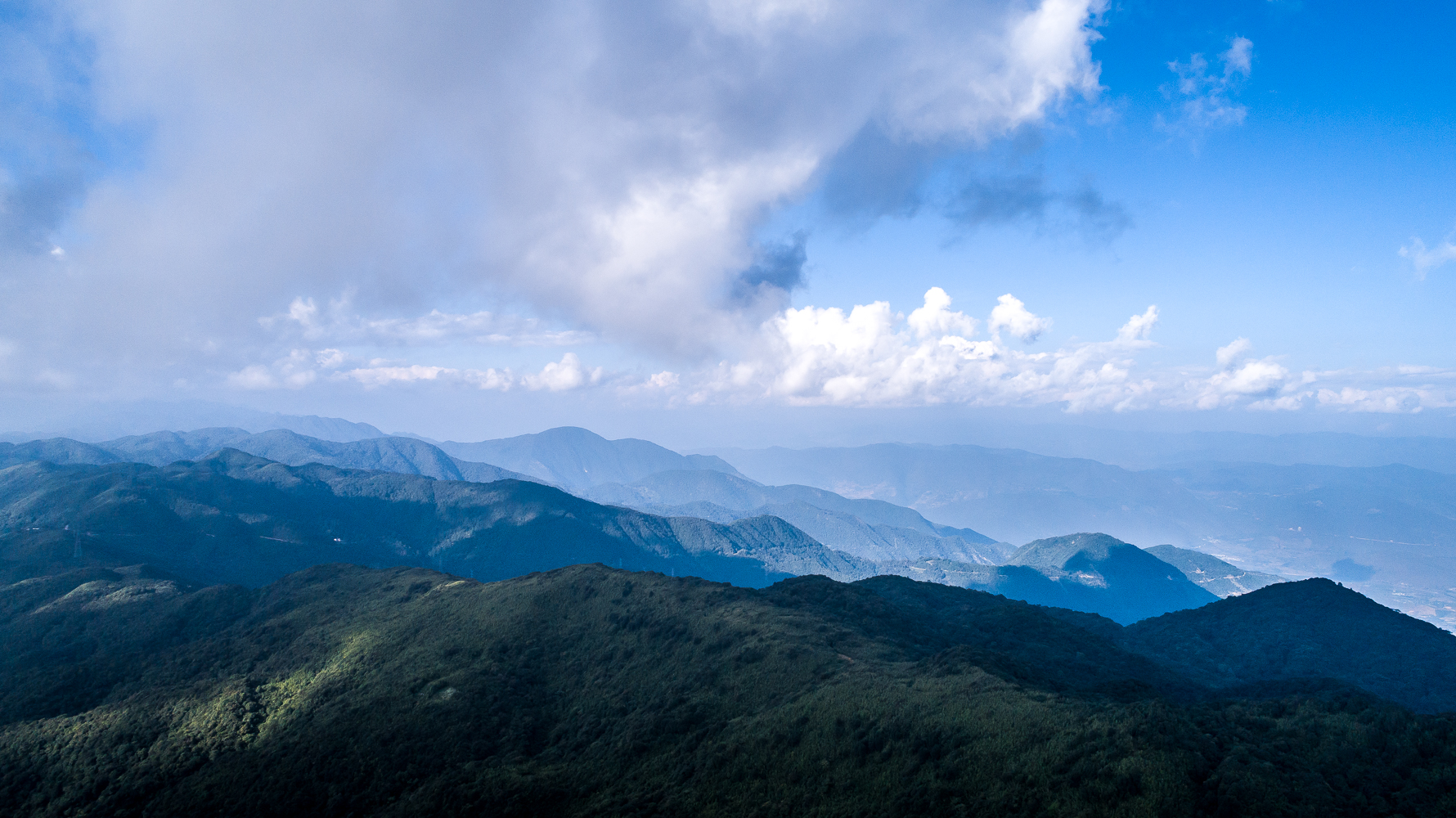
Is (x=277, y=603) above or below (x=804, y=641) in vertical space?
below

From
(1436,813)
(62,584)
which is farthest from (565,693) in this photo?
(62,584)

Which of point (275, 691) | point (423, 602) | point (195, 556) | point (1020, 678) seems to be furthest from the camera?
point (195, 556)

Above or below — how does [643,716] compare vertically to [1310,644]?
above

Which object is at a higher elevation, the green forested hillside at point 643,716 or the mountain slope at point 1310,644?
the green forested hillside at point 643,716

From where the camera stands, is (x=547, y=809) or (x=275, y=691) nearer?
(x=547, y=809)

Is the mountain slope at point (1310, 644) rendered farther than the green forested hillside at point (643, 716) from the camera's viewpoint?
Yes

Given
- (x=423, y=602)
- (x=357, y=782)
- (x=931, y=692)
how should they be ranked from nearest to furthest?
(x=931, y=692)
(x=357, y=782)
(x=423, y=602)

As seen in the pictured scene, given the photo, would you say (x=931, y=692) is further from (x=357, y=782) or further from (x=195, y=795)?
(x=195, y=795)

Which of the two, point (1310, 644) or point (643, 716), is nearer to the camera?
point (643, 716)

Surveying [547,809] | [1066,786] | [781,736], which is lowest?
[547,809]
